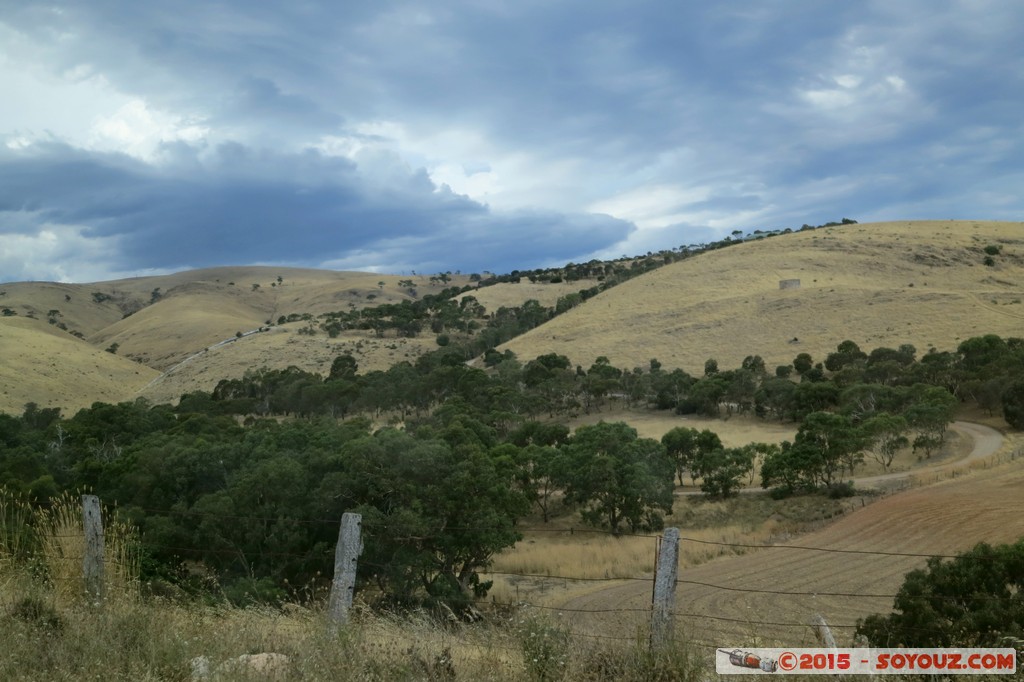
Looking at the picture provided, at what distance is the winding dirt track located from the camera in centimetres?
1524

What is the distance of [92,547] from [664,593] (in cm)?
557

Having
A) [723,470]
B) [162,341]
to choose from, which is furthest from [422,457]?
[162,341]

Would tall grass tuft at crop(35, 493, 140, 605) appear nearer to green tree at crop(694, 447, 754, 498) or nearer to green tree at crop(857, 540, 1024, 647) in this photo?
green tree at crop(857, 540, 1024, 647)

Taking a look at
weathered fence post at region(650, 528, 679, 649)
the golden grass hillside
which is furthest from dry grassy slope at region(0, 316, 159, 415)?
weathered fence post at region(650, 528, 679, 649)

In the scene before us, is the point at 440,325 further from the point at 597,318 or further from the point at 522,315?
the point at 597,318

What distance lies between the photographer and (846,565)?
19281 mm

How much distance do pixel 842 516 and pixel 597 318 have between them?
65150mm

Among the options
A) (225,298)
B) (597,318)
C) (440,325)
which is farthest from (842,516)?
(225,298)

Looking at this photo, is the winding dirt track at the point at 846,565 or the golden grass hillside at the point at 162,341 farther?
the golden grass hillside at the point at 162,341

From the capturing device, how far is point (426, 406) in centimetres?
5978

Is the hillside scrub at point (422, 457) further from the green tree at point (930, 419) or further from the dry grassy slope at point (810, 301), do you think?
the dry grassy slope at point (810, 301)

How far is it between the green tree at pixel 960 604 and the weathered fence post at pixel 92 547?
850 centimetres

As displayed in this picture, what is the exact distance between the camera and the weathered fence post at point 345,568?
21.2ft

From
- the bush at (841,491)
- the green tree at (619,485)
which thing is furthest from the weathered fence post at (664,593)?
the bush at (841,491)
